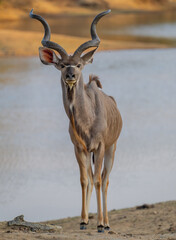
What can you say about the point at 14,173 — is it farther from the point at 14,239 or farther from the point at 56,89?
the point at 56,89

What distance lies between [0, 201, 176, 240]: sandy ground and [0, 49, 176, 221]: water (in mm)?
345

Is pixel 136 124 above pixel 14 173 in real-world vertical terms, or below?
Answer: above

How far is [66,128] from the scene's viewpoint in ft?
37.9

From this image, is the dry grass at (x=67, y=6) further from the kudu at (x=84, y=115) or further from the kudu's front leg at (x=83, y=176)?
the kudu's front leg at (x=83, y=176)

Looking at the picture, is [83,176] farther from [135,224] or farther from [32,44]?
[32,44]

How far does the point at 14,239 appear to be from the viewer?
15.6 ft

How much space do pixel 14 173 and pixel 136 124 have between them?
338 cm

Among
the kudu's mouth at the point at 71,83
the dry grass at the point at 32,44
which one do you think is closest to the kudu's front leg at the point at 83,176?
the kudu's mouth at the point at 71,83

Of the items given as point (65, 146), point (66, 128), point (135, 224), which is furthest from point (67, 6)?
point (135, 224)

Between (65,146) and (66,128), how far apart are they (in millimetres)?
1607

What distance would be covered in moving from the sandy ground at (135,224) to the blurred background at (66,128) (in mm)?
360

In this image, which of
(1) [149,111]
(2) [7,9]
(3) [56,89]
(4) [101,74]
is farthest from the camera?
(2) [7,9]

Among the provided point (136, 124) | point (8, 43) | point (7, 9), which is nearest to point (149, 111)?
point (136, 124)

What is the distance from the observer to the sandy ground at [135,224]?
539cm
